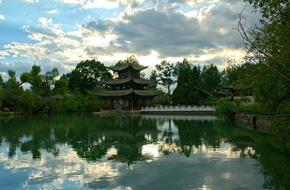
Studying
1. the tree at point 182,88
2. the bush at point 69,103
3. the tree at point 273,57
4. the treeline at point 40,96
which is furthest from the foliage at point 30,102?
the tree at point 273,57

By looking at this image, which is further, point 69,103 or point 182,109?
point 69,103

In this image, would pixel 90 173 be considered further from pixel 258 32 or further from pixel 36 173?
pixel 258 32

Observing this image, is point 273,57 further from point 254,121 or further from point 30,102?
point 30,102

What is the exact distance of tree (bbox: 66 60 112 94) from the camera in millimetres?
57625

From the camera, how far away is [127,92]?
38.9 metres

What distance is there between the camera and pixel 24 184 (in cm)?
596

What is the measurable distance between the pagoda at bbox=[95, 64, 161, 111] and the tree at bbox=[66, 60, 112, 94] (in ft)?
50.1

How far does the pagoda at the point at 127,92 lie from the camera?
39.6m

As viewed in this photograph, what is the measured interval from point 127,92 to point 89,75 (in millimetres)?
21302

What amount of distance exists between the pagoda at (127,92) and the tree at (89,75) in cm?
1526

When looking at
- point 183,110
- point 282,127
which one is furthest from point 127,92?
point 282,127

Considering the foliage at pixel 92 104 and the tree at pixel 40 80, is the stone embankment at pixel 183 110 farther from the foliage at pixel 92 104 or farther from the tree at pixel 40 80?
the tree at pixel 40 80

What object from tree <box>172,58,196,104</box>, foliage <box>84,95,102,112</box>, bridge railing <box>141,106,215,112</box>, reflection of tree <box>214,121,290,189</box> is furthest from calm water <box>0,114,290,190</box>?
foliage <box>84,95,102,112</box>

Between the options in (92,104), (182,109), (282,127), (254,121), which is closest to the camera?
(282,127)
